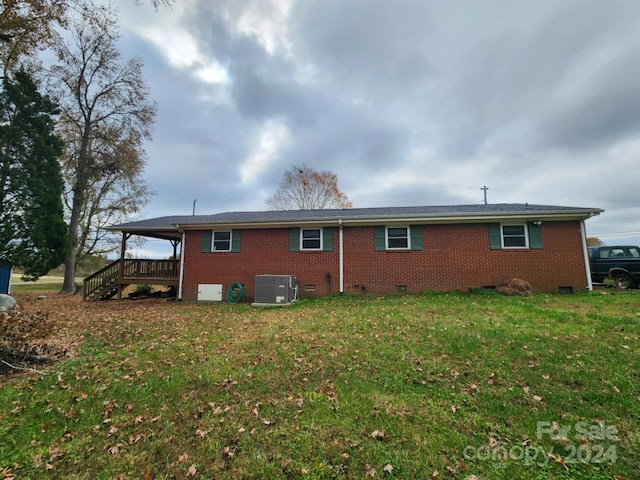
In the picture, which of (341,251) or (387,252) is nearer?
(387,252)

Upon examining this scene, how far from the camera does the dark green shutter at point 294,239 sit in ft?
39.5

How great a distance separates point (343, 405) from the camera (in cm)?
330

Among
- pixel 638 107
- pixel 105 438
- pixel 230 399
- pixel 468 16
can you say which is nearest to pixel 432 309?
pixel 230 399

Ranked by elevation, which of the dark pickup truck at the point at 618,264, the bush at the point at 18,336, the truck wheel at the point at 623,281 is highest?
the dark pickup truck at the point at 618,264

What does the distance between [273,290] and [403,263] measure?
528 centimetres

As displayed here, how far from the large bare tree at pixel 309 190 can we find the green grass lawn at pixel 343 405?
2194cm

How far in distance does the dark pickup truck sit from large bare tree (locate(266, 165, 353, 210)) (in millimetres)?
19094

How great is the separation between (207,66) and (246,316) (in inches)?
366

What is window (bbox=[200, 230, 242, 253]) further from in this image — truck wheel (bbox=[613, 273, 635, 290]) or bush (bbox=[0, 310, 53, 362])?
truck wheel (bbox=[613, 273, 635, 290])

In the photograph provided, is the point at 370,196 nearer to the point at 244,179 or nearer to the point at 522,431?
the point at 244,179

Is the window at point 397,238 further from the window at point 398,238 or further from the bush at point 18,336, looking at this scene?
the bush at point 18,336

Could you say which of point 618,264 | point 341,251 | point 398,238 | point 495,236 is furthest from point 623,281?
point 341,251

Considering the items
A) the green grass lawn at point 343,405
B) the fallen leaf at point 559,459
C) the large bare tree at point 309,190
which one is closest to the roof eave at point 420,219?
the green grass lawn at point 343,405

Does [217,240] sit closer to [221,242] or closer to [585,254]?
[221,242]
